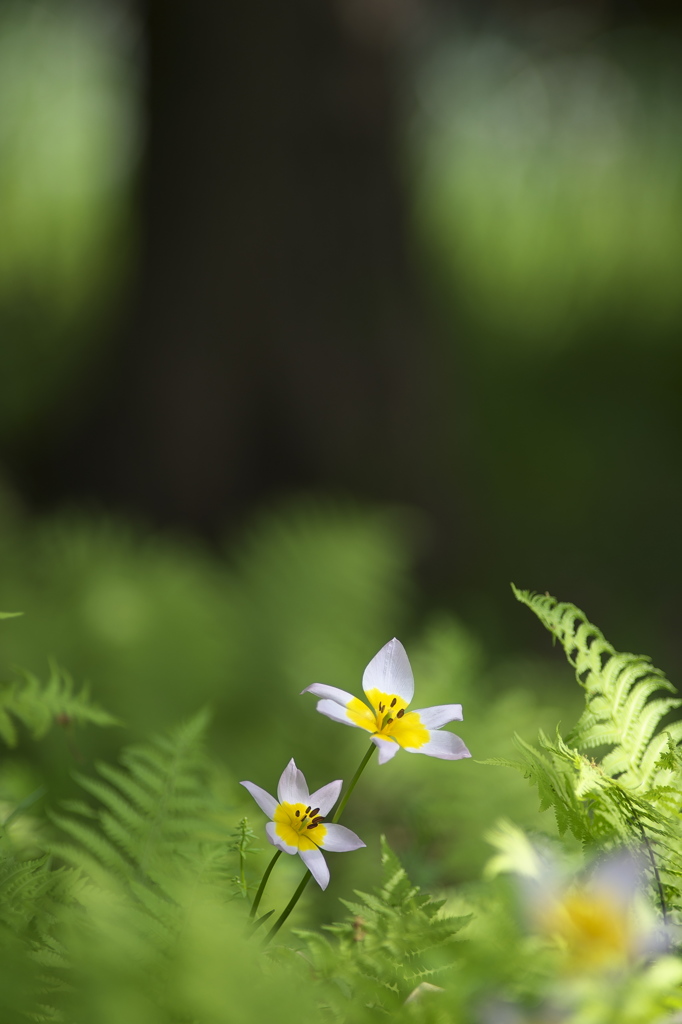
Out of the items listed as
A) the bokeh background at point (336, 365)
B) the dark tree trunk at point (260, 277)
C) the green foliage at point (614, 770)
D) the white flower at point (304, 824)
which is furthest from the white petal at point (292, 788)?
the dark tree trunk at point (260, 277)

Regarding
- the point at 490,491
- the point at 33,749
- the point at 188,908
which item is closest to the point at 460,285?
the point at 490,491

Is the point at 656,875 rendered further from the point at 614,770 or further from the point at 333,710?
the point at 333,710

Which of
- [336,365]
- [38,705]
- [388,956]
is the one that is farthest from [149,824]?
[336,365]

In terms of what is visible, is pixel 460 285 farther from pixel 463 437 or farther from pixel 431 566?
pixel 431 566

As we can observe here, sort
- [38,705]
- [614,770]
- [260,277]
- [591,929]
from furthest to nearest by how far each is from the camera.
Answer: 1. [260,277]
2. [38,705]
3. [614,770]
4. [591,929]

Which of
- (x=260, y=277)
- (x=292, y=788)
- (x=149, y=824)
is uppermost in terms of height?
(x=260, y=277)

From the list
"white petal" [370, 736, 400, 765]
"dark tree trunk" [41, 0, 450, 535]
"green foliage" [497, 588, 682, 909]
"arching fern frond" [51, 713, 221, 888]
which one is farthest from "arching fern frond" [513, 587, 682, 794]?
"dark tree trunk" [41, 0, 450, 535]
